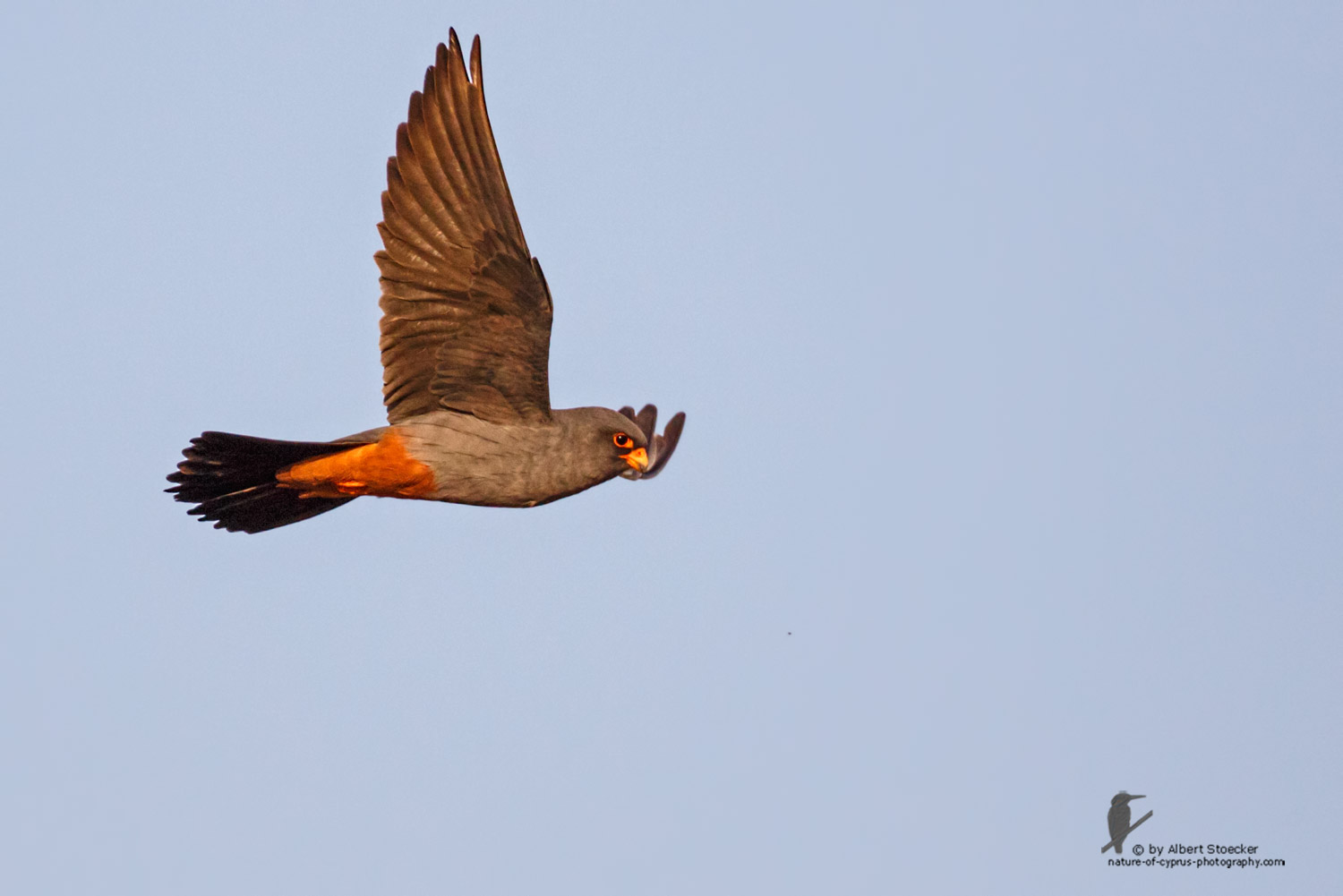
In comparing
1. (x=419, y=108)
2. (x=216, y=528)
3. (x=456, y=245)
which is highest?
(x=419, y=108)

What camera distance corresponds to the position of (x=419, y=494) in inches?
425

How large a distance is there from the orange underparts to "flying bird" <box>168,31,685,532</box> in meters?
0.01

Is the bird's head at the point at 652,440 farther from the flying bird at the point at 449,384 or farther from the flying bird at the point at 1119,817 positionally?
the flying bird at the point at 1119,817

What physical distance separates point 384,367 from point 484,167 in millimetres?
1561

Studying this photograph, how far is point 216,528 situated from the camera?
10.9 metres

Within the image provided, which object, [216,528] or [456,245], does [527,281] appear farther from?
[216,528]

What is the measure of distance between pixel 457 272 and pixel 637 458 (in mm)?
1898

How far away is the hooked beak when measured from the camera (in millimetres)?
11023

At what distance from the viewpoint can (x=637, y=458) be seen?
11078 millimetres

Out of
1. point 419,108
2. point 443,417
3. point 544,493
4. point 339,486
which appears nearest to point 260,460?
point 339,486

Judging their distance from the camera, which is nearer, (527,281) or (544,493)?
(527,281)

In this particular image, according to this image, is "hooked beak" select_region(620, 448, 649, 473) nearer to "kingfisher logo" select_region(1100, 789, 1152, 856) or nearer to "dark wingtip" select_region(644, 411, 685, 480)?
"dark wingtip" select_region(644, 411, 685, 480)

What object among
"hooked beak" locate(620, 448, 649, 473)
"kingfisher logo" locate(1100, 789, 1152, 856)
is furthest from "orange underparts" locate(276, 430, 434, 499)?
"kingfisher logo" locate(1100, 789, 1152, 856)

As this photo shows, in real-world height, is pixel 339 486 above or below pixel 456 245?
below
